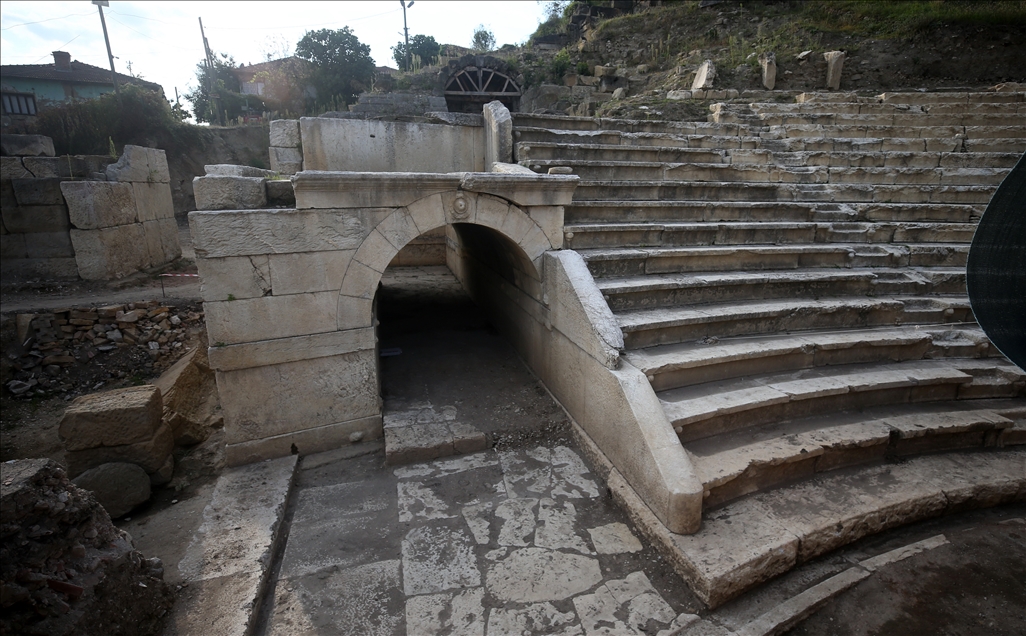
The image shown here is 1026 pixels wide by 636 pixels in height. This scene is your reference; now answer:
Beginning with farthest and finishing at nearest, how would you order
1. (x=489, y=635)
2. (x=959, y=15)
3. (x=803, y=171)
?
(x=959, y=15) < (x=803, y=171) < (x=489, y=635)

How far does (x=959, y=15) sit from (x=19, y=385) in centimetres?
2005

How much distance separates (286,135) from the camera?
18.5ft

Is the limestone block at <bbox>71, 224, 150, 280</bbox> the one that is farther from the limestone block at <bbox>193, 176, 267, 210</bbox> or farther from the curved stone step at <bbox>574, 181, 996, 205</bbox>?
the curved stone step at <bbox>574, 181, 996, 205</bbox>

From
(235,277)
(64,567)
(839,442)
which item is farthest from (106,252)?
(839,442)

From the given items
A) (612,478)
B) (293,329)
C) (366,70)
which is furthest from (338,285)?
(366,70)

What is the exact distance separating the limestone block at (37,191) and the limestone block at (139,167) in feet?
3.18

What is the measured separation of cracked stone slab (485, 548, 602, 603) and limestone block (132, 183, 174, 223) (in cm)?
1060

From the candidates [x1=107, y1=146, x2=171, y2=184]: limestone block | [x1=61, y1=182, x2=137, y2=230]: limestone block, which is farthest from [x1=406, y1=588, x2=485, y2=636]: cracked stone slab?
[x1=107, y1=146, x2=171, y2=184]: limestone block

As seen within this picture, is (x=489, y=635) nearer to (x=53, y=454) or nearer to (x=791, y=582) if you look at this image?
(x=791, y=582)

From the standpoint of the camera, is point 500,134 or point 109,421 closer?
point 109,421

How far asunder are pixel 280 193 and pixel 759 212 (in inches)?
203

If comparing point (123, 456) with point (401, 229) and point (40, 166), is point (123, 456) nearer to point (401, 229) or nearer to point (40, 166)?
point (401, 229)

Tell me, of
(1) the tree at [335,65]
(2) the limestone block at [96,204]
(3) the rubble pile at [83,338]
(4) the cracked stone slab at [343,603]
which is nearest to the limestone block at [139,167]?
(2) the limestone block at [96,204]

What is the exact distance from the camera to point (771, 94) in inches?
385
